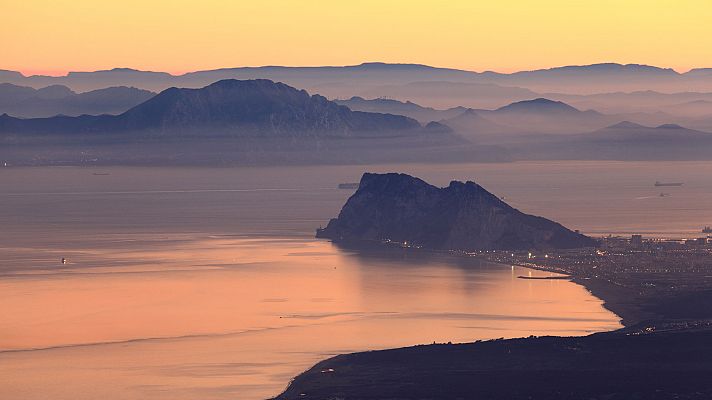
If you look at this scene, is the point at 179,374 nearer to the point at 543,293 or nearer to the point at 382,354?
the point at 382,354

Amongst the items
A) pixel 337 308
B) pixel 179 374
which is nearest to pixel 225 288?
pixel 337 308

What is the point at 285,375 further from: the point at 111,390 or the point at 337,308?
the point at 337,308

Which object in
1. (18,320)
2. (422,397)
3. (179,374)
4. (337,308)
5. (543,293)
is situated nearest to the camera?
(422,397)

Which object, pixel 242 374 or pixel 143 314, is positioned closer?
pixel 242 374

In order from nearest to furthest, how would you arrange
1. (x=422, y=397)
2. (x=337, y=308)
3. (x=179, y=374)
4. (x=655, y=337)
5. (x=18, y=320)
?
(x=422, y=397) < (x=179, y=374) < (x=655, y=337) < (x=18, y=320) < (x=337, y=308)

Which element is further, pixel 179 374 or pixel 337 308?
pixel 337 308

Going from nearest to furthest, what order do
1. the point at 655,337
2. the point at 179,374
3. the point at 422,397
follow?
the point at 422,397 → the point at 179,374 → the point at 655,337

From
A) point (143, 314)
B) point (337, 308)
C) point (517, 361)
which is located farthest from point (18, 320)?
point (517, 361)

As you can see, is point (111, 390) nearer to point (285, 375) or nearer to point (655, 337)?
point (285, 375)

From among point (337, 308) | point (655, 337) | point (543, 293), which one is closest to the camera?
point (655, 337)
